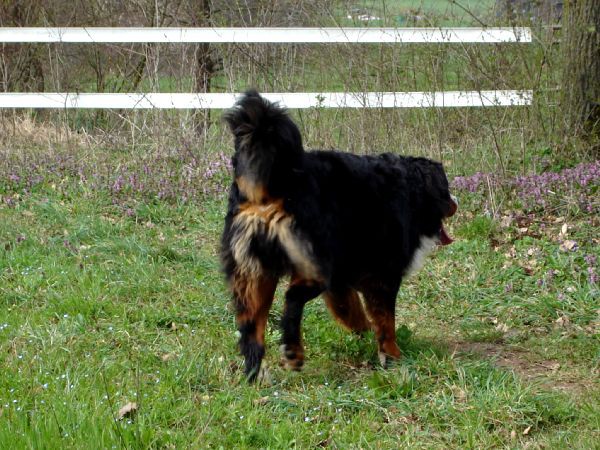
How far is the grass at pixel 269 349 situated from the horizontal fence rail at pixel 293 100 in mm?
1734

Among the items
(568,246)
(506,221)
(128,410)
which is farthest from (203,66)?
(128,410)

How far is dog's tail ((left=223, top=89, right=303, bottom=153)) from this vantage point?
4.52 meters

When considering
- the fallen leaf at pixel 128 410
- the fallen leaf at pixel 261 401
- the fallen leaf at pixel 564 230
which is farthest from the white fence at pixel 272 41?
the fallen leaf at pixel 128 410

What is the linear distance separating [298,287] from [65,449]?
5.11 ft

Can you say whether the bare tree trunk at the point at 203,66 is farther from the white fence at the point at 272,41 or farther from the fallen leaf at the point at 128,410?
the fallen leaf at the point at 128,410

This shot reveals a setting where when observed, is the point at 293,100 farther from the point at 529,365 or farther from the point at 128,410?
the point at 128,410

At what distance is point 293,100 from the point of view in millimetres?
9852

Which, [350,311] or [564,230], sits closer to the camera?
[350,311]

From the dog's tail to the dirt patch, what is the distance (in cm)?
170

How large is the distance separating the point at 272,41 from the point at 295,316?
5.98 metres

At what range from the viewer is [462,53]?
9734 millimetres

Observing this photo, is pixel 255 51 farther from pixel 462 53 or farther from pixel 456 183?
pixel 456 183

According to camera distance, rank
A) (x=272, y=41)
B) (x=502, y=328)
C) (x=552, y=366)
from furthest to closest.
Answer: (x=272, y=41) < (x=502, y=328) < (x=552, y=366)

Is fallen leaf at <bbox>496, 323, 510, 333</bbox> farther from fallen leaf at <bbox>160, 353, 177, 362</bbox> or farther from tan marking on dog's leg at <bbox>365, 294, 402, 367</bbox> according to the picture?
fallen leaf at <bbox>160, 353, 177, 362</bbox>
